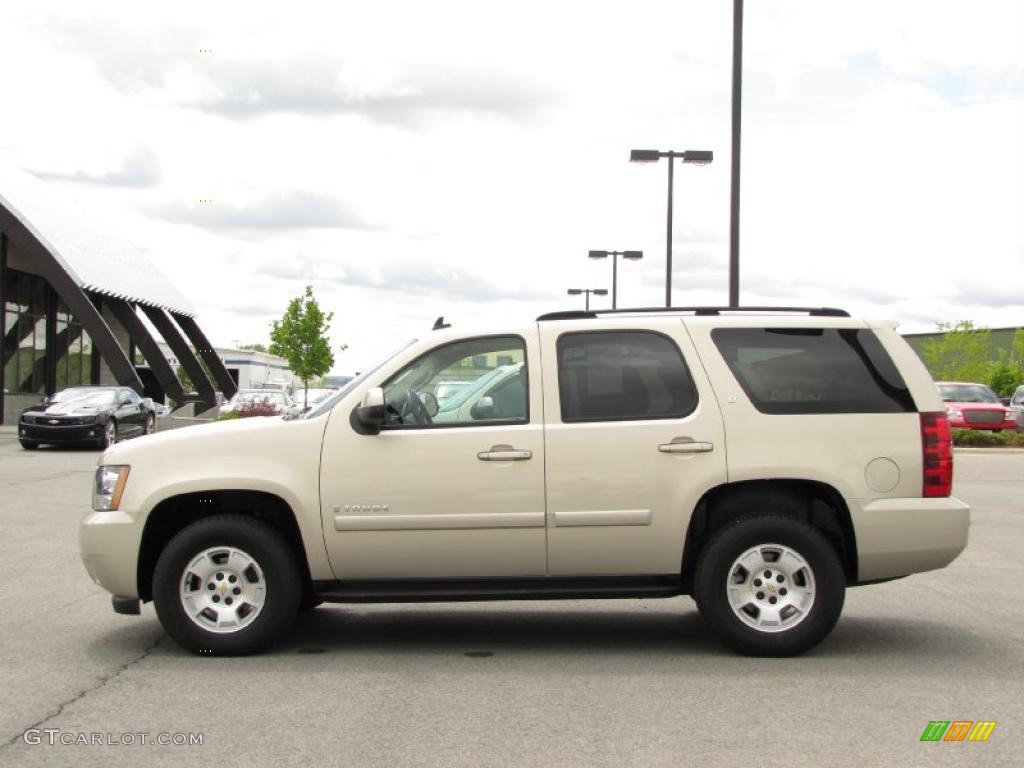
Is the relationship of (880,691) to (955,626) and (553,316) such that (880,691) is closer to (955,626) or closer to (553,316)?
(955,626)

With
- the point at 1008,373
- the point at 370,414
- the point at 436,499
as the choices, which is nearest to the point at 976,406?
the point at 436,499

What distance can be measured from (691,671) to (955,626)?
2337mm

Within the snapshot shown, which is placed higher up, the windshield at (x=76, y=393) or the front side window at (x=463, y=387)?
the front side window at (x=463, y=387)

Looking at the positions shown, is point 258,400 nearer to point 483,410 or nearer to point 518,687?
point 483,410

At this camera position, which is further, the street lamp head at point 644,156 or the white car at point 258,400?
the white car at point 258,400

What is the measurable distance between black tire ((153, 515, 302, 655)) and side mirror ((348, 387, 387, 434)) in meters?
0.79

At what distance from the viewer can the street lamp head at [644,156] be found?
104 feet

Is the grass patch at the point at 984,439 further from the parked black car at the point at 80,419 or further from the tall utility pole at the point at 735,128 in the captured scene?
the parked black car at the point at 80,419

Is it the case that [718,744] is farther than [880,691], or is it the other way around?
[880,691]

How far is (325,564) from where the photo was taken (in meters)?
7.25

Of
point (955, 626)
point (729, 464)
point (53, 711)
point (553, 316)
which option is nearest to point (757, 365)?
point (729, 464)

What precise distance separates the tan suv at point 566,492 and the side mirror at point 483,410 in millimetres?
17

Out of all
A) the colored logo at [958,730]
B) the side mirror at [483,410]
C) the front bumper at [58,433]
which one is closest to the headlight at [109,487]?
the side mirror at [483,410]

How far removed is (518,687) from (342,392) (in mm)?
2079
